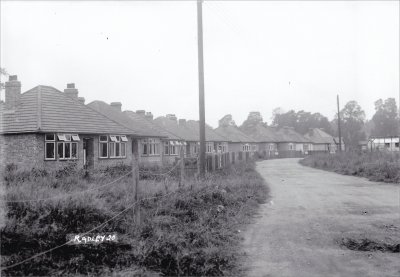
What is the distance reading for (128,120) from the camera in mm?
35094

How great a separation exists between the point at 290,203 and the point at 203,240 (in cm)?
623

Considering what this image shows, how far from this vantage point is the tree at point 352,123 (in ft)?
310

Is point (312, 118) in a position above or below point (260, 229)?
above

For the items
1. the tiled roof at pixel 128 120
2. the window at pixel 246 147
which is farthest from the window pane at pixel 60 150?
the window at pixel 246 147

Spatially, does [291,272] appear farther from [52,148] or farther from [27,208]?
[52,148]

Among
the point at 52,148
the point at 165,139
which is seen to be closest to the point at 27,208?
the point at 52,148

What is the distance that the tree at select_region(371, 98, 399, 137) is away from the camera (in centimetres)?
10225

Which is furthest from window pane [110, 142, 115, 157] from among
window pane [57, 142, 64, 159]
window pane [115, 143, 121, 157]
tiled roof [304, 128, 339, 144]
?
tiled roof [304, 128, 339, 144]

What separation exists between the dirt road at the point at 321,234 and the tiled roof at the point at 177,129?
29.4 m

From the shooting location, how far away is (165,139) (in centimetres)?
3700

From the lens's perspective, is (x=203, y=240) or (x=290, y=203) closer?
(x=203, y=240)

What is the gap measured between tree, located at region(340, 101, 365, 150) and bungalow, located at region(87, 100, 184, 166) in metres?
65.7

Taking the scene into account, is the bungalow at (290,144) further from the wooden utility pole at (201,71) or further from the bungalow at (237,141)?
the wooden utility pole at (201,71)

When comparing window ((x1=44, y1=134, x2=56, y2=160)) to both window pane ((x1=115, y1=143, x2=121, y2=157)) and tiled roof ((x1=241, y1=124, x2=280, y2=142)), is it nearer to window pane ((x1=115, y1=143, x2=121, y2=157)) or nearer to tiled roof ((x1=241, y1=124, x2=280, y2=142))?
window pane ((x1=115, y1=143, x2=121, y2=157))
